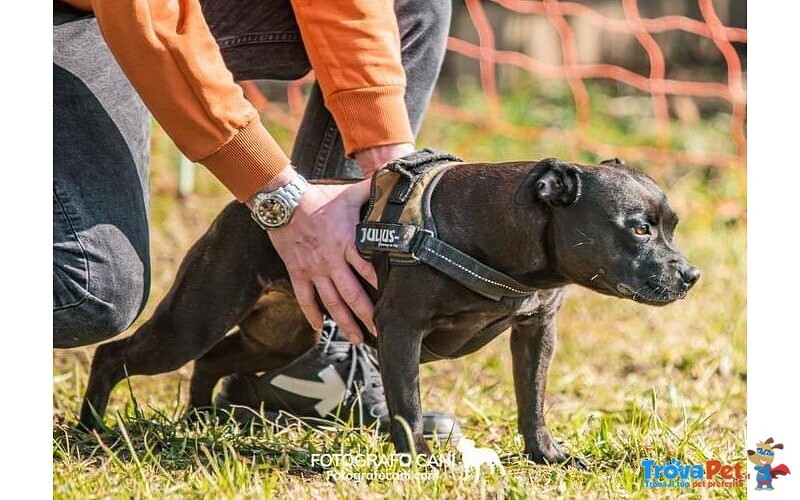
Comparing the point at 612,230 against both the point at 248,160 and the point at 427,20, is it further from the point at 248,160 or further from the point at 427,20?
the point at 427,20

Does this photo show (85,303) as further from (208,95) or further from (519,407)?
(519,407)

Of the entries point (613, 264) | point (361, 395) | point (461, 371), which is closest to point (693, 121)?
point (461, 371)

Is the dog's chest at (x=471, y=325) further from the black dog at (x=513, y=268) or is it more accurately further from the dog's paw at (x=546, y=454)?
the dog's paw at (x=546, y=454)

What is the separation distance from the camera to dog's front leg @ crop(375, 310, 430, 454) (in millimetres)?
2223

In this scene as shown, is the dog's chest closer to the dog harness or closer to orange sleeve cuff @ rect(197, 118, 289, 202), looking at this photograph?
the dog harness

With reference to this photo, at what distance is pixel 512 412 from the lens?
9.84ft

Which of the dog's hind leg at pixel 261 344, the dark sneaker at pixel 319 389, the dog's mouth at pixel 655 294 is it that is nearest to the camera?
the dog's mouth at pixel 655 294

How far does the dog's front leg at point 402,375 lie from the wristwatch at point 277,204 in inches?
12.8

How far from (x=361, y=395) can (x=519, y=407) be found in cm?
54

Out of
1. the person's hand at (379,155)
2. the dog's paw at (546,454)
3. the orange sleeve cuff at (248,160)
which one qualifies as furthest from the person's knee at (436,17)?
the dog's paw at (546,454)

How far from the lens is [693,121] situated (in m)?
6.25

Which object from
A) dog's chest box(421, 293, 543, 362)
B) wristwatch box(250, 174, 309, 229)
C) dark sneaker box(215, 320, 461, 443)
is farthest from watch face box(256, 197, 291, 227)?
dark sneaker box(215, 320, 461, 443)

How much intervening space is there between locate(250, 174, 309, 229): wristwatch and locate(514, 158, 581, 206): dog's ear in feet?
1.56

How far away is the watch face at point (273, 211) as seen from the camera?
7.73 ft
